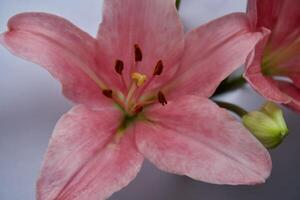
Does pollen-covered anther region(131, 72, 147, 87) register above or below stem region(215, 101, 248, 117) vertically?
above

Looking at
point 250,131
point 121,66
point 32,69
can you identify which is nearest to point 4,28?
point 32,69

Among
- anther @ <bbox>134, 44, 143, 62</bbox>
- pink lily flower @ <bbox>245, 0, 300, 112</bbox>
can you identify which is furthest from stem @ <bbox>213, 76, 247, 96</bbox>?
anther @ <bbox>134, 44, 143, 62</bbox>

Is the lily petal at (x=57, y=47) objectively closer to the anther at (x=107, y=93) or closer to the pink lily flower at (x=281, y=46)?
the anther at (x=107, y=93)

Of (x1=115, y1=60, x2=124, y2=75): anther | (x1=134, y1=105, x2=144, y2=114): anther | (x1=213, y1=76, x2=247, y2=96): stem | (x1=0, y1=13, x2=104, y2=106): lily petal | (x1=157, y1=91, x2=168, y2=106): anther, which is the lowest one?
(x1=213, y1=76, x2=247, y2=96): stem

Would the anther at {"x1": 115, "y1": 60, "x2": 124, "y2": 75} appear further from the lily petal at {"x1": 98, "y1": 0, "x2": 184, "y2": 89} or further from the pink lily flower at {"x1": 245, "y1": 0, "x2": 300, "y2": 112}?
the pink lily flower at {"x1": 245, "y1": 0, "x2": 300, "y2": 112}

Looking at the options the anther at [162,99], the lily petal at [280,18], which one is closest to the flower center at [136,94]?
the anther at [162,99]

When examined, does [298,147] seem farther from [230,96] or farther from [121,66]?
[121,66]
